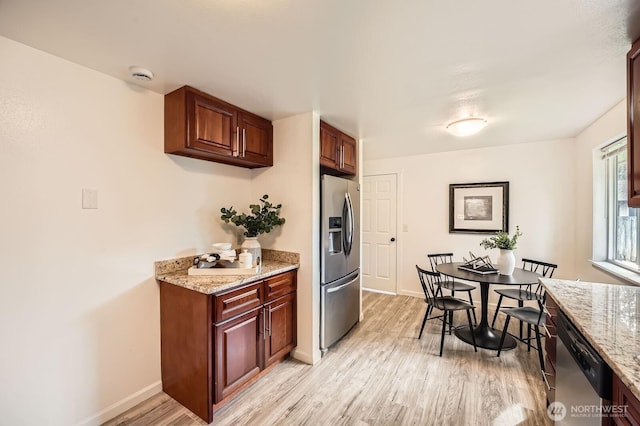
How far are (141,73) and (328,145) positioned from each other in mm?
1619

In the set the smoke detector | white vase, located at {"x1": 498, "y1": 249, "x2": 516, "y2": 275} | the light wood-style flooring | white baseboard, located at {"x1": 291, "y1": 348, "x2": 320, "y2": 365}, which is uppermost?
the smoke detector

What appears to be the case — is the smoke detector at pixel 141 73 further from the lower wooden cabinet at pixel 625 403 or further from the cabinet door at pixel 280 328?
the lower wooden cabinet at pixel 625 403

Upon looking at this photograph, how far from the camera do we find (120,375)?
1816mm

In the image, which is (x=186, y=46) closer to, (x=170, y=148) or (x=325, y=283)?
(x=170, y=148)

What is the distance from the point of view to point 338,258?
106 inches

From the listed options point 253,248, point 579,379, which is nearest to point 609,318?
point 579,379

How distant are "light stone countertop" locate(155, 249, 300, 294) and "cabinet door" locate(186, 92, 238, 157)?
3.08 feet

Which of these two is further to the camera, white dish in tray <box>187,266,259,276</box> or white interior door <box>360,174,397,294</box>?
white interior door <box>360,174,397,294</box>

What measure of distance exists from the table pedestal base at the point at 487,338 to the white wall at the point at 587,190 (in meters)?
1.05

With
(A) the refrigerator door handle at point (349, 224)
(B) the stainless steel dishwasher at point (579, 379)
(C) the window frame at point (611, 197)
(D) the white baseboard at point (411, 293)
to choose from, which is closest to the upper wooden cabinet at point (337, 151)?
(A) the refrigerator door handle at point (349, 224)

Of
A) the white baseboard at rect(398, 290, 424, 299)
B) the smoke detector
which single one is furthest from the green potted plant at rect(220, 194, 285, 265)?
the white baseboard at rect(398, 290, 424, 299)

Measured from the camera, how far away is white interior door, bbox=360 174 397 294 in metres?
4.41

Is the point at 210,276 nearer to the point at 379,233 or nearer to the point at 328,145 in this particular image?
the point at 328,145

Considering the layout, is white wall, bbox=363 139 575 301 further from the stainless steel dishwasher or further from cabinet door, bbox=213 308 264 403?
cabinet door, bbox=213 308 264 403
